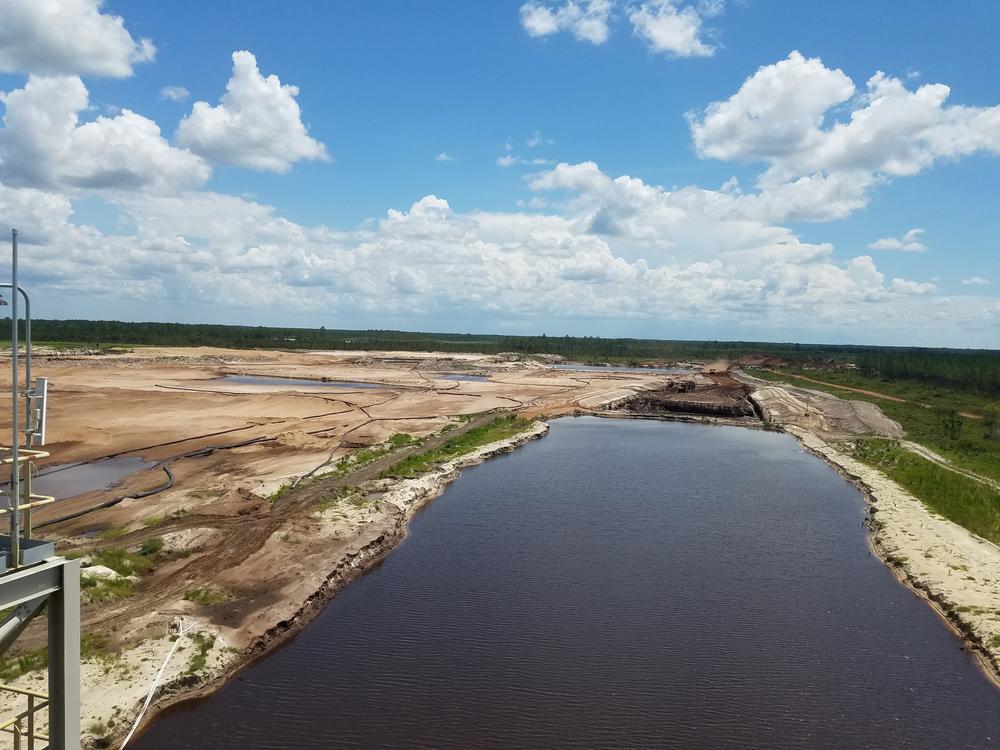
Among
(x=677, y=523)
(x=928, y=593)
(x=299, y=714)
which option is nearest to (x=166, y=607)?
(x=299, y=714)

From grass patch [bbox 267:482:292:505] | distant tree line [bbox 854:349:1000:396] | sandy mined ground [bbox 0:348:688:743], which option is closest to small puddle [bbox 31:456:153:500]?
sandy mined ground [bbox 0:348:688:743]

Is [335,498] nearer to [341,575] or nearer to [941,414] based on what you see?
[341,575]

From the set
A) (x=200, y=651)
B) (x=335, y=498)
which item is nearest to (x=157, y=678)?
(x=200, y=651)

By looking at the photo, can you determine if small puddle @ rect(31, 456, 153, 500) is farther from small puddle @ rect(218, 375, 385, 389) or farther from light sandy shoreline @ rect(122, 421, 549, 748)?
small puddle @ rect(218, 375, 385, 389)

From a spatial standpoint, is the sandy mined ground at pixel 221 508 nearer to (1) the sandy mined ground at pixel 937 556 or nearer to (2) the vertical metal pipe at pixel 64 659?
(2) the vertical metal pipe at pixel 64 659

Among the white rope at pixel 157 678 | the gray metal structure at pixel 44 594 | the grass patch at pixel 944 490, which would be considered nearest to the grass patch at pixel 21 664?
the white rope at pixel 157 678

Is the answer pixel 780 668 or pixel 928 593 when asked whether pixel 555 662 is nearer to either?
pixel 780 668
